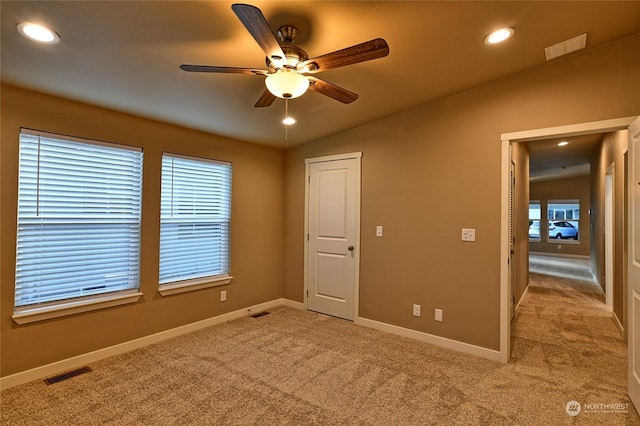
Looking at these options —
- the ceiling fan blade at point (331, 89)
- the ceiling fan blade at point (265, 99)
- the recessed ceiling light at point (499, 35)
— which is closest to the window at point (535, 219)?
the recessed ceiling light at point (499, 35)

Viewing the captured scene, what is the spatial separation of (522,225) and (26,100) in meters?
6.21

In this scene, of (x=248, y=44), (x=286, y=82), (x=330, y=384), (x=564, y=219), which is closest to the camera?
(x=286, y=82)

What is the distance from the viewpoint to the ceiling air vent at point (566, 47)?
7.53 ft

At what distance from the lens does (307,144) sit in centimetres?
455

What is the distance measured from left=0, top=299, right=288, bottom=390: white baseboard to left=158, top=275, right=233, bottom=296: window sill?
15.9 inches

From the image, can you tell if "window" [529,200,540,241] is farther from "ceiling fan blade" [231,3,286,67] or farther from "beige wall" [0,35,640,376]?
"ceiling fan blade" [231,3,286,67]

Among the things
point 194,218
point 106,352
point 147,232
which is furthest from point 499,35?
point 106,352

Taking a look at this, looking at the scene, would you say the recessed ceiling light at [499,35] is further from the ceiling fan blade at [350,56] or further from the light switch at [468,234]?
the light switch at [468,234]

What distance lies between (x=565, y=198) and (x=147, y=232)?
1222 centimetres

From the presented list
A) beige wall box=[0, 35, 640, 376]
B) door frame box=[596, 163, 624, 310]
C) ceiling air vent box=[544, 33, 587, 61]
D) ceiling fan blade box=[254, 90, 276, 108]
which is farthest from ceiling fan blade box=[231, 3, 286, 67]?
door frame box=[596, 163, 624, 310]

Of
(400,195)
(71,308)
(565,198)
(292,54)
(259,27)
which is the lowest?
(71,308)

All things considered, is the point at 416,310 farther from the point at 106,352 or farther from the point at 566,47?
the point at 106,352

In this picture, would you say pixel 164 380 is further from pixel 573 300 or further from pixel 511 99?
pixel 573 300

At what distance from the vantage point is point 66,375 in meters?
2.61
